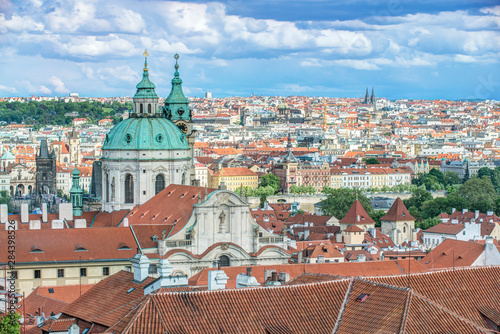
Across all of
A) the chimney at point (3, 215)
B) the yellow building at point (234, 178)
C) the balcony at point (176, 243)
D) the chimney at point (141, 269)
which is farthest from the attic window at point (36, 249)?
the yellow building at point (234, 178)

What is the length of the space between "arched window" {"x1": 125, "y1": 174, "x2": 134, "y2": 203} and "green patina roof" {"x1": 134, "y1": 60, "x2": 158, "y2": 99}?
19.2 feet

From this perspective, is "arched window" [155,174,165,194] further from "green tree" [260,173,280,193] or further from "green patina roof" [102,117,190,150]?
"green tree" [260,173,280,193]

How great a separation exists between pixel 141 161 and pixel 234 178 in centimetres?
7867

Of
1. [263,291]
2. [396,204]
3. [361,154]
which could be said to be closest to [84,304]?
[263,291]

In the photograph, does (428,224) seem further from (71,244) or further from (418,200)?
(71,244)

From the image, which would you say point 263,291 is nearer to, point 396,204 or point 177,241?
point 177,241

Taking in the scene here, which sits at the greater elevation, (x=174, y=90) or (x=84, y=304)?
(x=174, y=90)

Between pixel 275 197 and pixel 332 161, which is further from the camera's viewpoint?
pixel 332 161

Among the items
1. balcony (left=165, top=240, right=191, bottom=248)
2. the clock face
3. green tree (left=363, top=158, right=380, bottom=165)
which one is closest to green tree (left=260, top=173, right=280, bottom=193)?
green tree (left=363, top=158, right=380, bottom=165)

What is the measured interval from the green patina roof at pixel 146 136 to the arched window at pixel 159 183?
1.53 meters

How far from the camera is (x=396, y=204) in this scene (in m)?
78.4

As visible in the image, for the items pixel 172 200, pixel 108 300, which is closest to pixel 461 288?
pixel 108 300

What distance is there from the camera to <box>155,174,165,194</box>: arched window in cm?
5950

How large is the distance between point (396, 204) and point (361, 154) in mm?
102827
